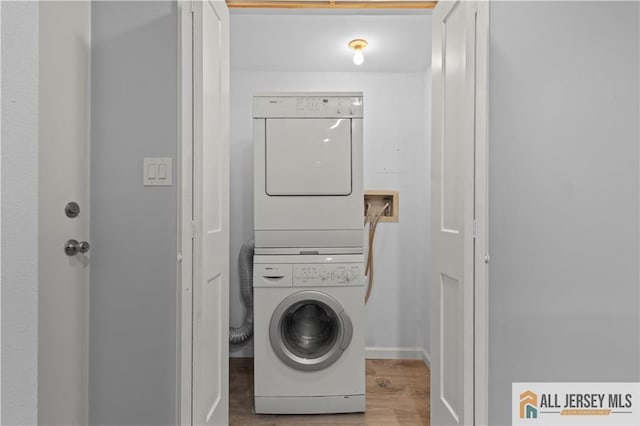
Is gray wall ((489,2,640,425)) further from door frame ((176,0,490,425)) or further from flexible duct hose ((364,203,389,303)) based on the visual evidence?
flexible duct hose ((364,203,389,303))

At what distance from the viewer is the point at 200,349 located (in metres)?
1.36

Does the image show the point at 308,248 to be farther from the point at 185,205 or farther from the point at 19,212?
the point at 19,212

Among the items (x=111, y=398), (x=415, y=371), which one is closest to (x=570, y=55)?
(x=415, y=371)

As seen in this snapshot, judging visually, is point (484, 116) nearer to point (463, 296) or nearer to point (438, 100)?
point (438, 100)

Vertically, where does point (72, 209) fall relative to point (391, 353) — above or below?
above

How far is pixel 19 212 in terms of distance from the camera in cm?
47

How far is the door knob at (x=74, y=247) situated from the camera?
134cm

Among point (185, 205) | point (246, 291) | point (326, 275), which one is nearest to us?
point (185, 205)

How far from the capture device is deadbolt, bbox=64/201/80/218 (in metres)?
1.35

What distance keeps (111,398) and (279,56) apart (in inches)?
86.5

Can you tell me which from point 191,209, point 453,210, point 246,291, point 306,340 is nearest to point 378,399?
point 306,340

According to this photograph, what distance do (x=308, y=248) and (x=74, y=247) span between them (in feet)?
3.78

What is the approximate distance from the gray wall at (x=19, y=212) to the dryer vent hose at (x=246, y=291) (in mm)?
2120

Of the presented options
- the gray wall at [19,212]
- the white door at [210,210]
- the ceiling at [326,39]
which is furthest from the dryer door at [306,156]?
the gray wall at [19,212]
